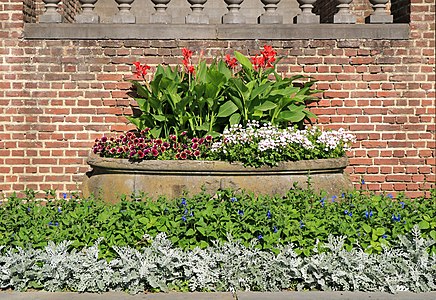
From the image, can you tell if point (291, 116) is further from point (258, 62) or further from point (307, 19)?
point (307, 19)

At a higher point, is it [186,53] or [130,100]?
[186,53]

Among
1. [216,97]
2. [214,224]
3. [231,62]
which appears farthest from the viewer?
[231,62]

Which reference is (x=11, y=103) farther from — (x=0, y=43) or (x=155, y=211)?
(x=155, y=211)

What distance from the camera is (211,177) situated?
20.5 feet

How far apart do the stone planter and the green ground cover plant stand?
849 mm

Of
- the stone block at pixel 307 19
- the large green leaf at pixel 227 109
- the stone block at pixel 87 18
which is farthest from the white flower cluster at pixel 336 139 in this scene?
the stone block at pixel 87 18

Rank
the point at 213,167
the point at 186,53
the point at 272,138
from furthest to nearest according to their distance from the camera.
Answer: the point at 186,53, the point at 272,138, the point at 213,167

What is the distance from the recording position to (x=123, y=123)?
7.43m

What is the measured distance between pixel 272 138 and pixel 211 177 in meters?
0.77

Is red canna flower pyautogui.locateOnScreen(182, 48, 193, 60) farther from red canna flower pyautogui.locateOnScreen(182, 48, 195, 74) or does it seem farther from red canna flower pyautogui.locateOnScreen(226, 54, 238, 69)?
red canna flower pyautogui.locateOnScreen(226, 54, 238, 69)

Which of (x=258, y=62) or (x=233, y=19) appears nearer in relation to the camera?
(x=258, y=62)

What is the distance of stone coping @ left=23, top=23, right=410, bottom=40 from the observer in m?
7.26

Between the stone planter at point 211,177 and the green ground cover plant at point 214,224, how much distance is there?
0.85 meters

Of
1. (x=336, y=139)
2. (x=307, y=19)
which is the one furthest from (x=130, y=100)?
(x=336, y=139)
